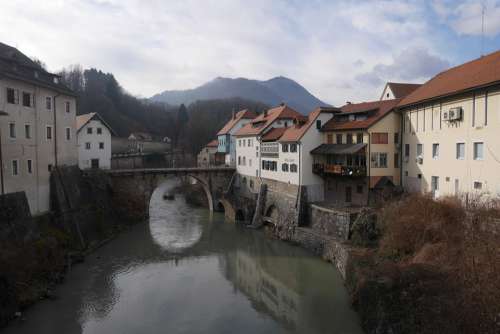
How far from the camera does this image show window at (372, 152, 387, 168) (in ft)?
90.4

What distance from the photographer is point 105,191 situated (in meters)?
34.9

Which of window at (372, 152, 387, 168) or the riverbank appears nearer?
the riverbank

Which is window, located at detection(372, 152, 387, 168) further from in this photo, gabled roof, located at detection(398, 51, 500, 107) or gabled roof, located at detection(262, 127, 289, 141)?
gabled roof, located at detection(262, 127, 289, 141)

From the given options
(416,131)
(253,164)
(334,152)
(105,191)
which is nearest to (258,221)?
(253,164)

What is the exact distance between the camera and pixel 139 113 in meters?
101

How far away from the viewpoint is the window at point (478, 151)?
1983cm

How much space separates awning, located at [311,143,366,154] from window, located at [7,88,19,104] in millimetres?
20959

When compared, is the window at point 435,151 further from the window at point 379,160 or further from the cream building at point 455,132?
the window at point 379,160

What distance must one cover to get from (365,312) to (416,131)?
14.2 metres

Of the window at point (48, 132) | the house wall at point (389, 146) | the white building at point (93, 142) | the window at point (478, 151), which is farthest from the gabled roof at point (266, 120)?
the window at point (478, 151)

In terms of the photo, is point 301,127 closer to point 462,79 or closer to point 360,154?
point 360,154

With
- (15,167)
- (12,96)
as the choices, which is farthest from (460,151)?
(12,96)

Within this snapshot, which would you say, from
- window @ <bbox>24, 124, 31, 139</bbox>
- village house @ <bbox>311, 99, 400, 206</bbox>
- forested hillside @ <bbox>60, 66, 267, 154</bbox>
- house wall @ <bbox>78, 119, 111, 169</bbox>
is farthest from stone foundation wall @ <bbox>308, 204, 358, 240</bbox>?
forested hillside @ <bbox>60, 66, 267, 154</bbox>

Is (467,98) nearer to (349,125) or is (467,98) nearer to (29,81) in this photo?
(349,125)
